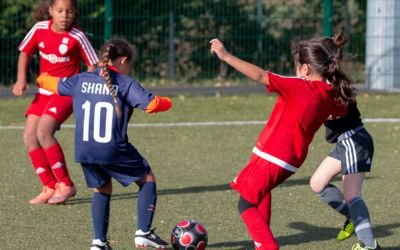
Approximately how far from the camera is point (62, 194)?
28.6ft

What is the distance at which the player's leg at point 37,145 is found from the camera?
8.88m

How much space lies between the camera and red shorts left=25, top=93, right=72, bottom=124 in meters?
8.75

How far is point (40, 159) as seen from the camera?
29.5 ft

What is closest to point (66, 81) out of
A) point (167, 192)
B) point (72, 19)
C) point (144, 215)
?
point (144, 215)

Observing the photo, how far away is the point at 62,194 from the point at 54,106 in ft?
2.44

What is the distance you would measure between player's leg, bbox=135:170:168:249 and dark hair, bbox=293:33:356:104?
1.34 metres

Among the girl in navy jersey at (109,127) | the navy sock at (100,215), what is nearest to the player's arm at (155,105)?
the girl in navy jersey at (109,127)

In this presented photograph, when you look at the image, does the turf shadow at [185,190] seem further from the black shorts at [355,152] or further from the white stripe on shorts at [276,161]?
the white stripe on shorts at [276,161]

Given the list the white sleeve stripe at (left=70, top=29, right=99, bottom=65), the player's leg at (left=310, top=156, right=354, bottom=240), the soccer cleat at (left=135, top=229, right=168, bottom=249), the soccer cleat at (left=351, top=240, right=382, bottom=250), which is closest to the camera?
the soccer cleat at (left=351, top=240, right=382, bottom=250)

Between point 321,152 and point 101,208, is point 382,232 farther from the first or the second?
point 321,152

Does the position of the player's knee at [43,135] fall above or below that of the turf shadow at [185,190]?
above

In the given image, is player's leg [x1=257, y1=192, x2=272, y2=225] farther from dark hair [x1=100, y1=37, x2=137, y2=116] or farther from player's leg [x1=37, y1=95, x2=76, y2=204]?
player's leg [x1=37, y1=95, x2=76, y2=204]

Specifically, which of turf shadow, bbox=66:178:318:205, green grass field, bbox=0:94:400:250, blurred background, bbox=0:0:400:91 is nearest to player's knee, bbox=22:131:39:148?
green grass field, bbox=0:94:400:250

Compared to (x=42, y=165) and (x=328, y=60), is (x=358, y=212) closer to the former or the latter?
(x=328, y=60)
